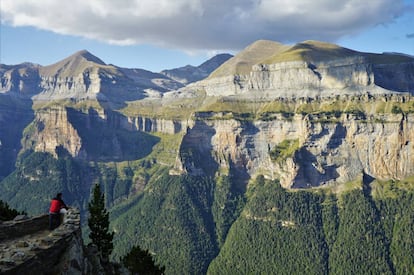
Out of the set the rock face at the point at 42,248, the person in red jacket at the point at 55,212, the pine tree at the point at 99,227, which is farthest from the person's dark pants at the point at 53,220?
the pine tree at the point at 99,227

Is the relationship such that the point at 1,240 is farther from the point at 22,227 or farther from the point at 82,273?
the point at 82,273

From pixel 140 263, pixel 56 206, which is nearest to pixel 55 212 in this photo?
pixel 56 206

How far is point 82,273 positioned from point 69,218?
485 cm

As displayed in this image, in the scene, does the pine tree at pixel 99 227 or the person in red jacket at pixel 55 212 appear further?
the pine tree at pixel 99 227

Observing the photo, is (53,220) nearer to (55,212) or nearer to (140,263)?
(55,212)

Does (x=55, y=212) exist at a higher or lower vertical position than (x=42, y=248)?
lower

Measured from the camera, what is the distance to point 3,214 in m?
70.1

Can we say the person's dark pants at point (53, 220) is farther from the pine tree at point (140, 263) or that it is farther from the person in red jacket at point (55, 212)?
the pine tree at point (140, 263)

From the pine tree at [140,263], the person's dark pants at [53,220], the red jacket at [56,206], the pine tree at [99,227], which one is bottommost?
the pine tree at [140,263]

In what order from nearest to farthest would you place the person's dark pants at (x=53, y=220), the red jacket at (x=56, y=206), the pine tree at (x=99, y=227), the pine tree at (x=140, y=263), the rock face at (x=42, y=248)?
the rock face at (x=42, y=248), the red jacket at (x=56, y=206), the person's dark pants at (x=53, y=220), the pine tree at (x=99, y=227), the pine tree at (x=140, y=263)

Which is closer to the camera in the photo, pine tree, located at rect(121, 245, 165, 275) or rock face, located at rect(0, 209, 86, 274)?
rock face, located at rect(0, 209, 86, 274)

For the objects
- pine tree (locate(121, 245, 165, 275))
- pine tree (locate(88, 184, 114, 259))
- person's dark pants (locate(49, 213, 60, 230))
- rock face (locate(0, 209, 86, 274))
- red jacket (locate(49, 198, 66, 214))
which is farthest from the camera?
pine tree (locate(121, 245, 165, 275))

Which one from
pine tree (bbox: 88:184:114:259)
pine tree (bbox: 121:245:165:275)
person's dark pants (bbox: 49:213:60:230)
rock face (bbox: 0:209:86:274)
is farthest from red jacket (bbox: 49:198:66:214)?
pine tree (bbox: 121:245:165:275)

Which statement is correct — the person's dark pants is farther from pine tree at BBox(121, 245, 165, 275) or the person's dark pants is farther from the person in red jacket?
pine tree at BBox(121, 245, 165, 275)
